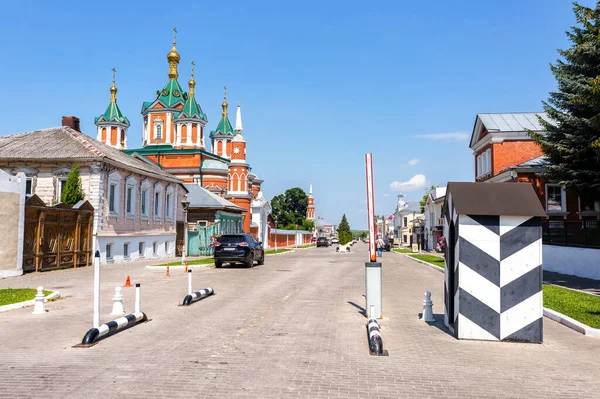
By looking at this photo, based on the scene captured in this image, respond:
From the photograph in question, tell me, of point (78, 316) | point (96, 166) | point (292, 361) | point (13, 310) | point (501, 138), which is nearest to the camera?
point (292, 361)

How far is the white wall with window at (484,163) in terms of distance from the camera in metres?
38.7

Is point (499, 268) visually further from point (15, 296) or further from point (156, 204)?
point (156, 204)

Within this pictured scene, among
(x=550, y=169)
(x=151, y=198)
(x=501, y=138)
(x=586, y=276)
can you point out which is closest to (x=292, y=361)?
(x=586, y=276)

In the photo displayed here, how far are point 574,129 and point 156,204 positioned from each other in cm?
2568

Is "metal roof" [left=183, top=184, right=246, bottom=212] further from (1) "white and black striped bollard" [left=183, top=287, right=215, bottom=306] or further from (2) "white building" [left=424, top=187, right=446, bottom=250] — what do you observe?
(1) "white and black striped bollard" [left=183, top=287, right=215, bottom=306]

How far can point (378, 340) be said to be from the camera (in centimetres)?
743

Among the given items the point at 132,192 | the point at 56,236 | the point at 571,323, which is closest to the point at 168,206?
the point at 132,192

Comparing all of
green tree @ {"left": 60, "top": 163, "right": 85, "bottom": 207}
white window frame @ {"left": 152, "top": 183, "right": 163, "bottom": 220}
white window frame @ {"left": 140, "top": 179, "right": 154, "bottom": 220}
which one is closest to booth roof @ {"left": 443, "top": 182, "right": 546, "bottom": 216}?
green tree @ {"left": 60, "top": 163, "right": 85, "bottom": 207}

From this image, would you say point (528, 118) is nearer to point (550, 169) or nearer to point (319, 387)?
point (550, 169)

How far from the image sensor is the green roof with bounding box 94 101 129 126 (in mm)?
70188

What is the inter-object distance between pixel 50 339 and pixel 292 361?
408 centimetres

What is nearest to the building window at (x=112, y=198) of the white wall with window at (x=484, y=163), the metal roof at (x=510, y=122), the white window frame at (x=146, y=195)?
the white window frame at (x=146, y=195)

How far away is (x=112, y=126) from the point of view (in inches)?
2776

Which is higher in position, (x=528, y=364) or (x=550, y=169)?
(x=550, y=169)
